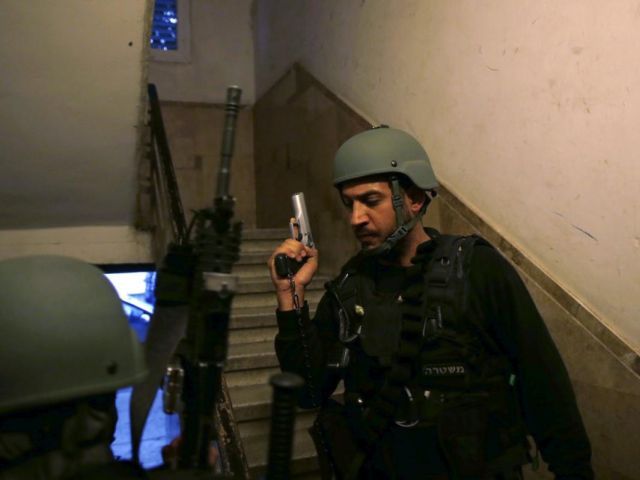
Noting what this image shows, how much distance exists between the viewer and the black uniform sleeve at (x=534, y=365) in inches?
48.2

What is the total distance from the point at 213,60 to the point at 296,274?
4449mm

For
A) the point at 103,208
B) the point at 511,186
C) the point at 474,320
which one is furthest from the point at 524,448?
the point at 103,208

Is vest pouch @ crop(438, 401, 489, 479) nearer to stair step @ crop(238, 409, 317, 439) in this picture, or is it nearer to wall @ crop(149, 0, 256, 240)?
stair step @ crop(238, 409, 317, 439)

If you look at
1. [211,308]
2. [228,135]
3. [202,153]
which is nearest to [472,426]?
[211,308]

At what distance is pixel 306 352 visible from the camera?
59.0 inches

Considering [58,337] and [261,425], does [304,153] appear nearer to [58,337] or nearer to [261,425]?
[261,425]

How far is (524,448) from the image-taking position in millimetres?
1301

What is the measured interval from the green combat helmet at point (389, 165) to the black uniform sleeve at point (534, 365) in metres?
0.23

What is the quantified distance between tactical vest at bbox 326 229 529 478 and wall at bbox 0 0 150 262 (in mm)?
2405

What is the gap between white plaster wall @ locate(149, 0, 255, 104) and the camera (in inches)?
209

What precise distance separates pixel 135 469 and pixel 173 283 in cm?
31

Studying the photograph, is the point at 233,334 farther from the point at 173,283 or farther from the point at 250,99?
the point at 250,99

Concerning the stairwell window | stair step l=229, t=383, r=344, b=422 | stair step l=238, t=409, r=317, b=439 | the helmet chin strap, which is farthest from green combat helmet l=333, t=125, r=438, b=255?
the stairwell window

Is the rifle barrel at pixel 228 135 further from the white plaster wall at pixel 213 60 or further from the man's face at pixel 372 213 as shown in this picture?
the white plaster wall at pixel 213 60
